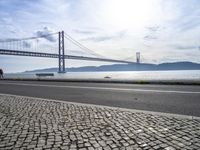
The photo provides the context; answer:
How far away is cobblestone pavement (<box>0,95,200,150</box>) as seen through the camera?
349cm

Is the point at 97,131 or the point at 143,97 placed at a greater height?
the point at 143,97

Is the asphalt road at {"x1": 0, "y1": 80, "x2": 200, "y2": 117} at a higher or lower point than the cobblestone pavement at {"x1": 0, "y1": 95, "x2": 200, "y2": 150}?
higher

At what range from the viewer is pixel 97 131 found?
4145 millimetres

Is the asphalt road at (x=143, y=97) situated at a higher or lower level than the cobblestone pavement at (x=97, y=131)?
higher

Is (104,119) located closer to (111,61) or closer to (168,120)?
(168,120)

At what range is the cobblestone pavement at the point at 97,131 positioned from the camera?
3.49m

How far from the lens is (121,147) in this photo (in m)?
3.38

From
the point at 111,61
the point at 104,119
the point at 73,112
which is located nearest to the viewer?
the point at 104,119

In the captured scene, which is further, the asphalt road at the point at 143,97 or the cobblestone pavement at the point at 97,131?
the asphalt road at the point at 143,97

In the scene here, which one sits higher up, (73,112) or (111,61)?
(111,61)

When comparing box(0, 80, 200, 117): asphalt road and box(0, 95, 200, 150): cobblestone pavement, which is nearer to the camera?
box(0, 95, 200, 150): cobblestone pavement

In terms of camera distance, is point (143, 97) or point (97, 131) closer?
point (97, 131)

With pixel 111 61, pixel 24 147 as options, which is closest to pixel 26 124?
pixel 24 147

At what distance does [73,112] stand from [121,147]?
2761 millimetres
